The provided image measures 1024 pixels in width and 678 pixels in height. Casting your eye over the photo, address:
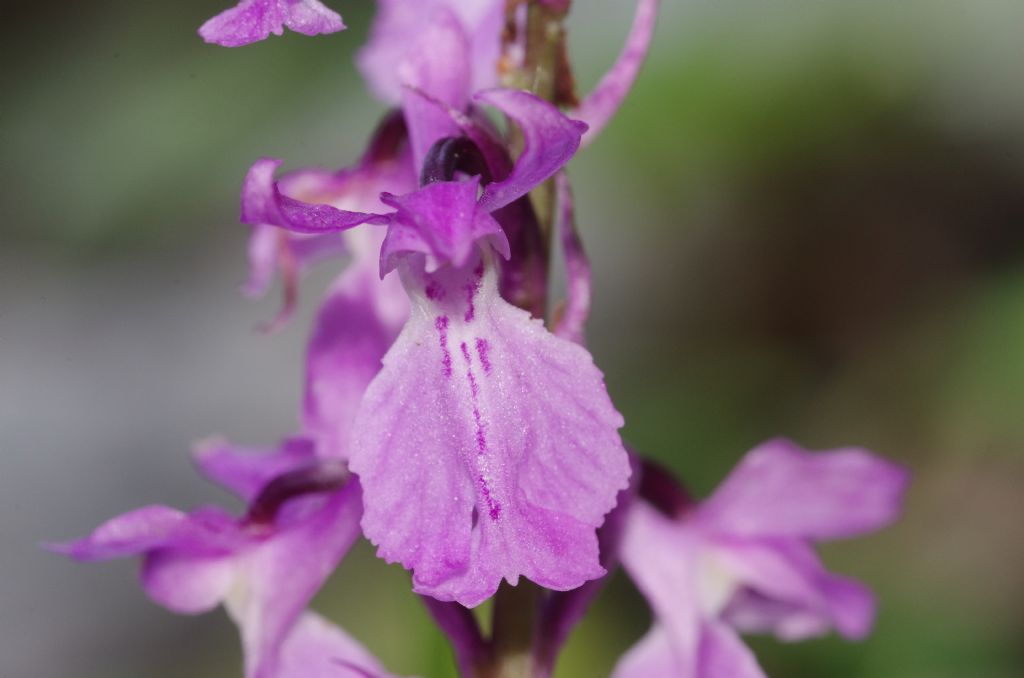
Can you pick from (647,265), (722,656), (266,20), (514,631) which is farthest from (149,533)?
(647,265)

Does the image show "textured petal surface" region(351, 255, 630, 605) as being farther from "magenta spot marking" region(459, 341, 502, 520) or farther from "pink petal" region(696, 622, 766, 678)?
"pink petal" region(696, 622, 766, 678)

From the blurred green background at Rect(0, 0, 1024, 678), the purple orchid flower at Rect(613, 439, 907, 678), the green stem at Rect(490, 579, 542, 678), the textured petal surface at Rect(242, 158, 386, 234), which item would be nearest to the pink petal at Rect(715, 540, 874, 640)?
the purple orchid flower at Rect(613, 439, 907, 678)

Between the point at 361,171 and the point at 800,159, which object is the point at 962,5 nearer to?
the point at 800,159

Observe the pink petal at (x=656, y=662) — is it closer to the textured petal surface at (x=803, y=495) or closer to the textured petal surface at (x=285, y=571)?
the textured petal surface at (x=803, y=495)

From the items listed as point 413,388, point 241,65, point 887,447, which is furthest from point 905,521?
point 413,388

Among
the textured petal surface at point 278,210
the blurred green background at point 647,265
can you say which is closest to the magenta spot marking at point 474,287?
the textured petal surface at point 278,210

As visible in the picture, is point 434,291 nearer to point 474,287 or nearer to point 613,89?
point 474,287
